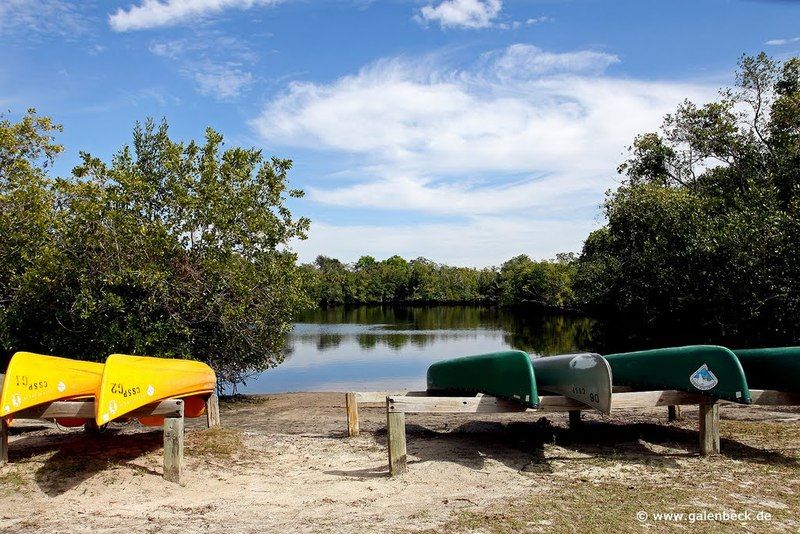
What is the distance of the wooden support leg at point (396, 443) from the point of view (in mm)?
5742

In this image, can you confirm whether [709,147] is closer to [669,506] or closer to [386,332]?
[669,506]

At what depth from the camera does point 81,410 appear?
5.80 meters

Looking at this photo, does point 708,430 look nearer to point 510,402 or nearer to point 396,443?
point 510,402

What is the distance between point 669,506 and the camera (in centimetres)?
468

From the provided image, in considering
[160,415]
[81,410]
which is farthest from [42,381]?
[160,415]

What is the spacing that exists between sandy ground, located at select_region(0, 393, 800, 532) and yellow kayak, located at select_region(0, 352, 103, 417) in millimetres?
647

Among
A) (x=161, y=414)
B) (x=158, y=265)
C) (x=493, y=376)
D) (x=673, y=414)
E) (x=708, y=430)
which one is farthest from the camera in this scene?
(x=158, y=265)

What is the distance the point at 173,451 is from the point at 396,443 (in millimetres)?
1963

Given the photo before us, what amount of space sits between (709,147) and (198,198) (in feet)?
52.2

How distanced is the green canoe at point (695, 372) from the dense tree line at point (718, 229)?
9091mm

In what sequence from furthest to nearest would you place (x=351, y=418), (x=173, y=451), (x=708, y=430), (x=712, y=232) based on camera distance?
(x=712, y=232) → (x=351, y=418) → (x=708, y=430) → (x=173, y=451)

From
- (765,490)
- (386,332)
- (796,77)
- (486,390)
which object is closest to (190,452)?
(486,390)

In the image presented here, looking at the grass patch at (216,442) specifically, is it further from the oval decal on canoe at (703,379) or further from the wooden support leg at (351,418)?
the oval decal on canoe at (703,379)

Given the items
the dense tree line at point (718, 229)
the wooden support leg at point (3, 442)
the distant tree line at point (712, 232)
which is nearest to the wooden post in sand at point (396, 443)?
the wooden support leg at point (3, 442)
